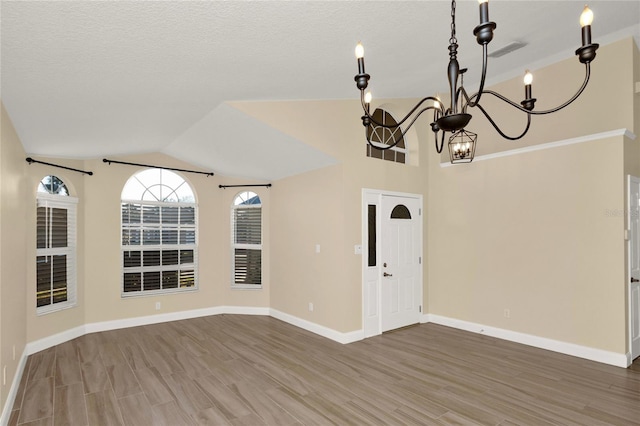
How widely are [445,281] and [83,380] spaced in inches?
194

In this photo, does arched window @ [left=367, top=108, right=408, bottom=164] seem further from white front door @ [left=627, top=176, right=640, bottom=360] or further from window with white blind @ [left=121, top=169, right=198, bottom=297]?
window with white blind @ [left=121, top=169, right=198, bottom=297]

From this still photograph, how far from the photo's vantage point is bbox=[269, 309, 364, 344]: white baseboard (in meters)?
4.73

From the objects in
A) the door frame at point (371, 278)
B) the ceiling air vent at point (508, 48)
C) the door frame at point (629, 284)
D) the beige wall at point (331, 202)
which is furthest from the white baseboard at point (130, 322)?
the ceiling air vent at point (508, 48)

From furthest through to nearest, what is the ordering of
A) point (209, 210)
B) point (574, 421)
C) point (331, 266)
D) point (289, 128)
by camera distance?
point (209, 210) < point (331, 266) < point (289, 128) < point (574, 421)

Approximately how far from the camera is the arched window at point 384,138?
531 cm

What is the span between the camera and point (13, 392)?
3234 millimetres

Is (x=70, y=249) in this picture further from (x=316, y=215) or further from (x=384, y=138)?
(x=384, y=138)

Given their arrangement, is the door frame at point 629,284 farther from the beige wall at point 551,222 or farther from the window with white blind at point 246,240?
the window with white blind at point 246,240

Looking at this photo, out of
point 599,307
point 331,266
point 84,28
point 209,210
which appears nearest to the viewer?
point 84,28

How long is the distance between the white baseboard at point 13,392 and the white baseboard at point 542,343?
5.15 metres

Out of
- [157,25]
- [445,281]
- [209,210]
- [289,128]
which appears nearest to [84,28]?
[157,25]

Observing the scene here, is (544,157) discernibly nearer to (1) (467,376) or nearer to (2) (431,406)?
(1) (467,376)

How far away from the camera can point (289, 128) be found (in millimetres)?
4379

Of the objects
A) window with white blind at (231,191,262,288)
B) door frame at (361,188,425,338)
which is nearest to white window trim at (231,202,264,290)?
window with white blind at (231,191,262,288)
